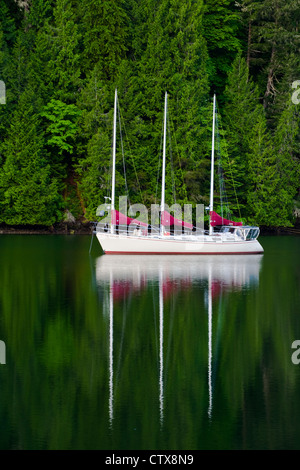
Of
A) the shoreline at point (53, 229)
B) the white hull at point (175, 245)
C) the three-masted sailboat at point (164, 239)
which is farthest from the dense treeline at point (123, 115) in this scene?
the white hull at point (175, 245)

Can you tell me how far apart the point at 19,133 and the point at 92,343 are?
47715mm

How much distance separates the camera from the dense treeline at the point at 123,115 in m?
72.9

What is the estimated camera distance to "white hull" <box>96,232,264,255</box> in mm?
55688

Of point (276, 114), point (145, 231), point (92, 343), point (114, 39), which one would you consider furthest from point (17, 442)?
point (276, 114)

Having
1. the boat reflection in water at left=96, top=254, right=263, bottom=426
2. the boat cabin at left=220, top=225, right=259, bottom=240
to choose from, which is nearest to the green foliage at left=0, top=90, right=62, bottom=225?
the boat reflection in water at left=96, top=254, right=263, bottom=426

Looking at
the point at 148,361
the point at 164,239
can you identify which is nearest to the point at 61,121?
the point at 164,239

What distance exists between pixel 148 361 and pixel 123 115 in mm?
51734

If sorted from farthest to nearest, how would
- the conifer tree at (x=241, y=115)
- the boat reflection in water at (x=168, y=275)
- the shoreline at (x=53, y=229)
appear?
the conifer tree at (x=241, y=115) < the shoreline at (x=53, y=229) < the boat reflection in water at (x=168, y=275)

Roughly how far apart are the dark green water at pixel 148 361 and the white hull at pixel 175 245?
1091 cm

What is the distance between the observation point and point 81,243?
2547 inches

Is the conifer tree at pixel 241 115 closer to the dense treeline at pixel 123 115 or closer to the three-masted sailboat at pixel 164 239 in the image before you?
the dense treeline at pixel 123 115

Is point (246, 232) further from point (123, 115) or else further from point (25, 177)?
point (25, 177)

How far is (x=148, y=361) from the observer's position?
80.0ft

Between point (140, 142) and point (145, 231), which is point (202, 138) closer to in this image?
point (140, 142)
